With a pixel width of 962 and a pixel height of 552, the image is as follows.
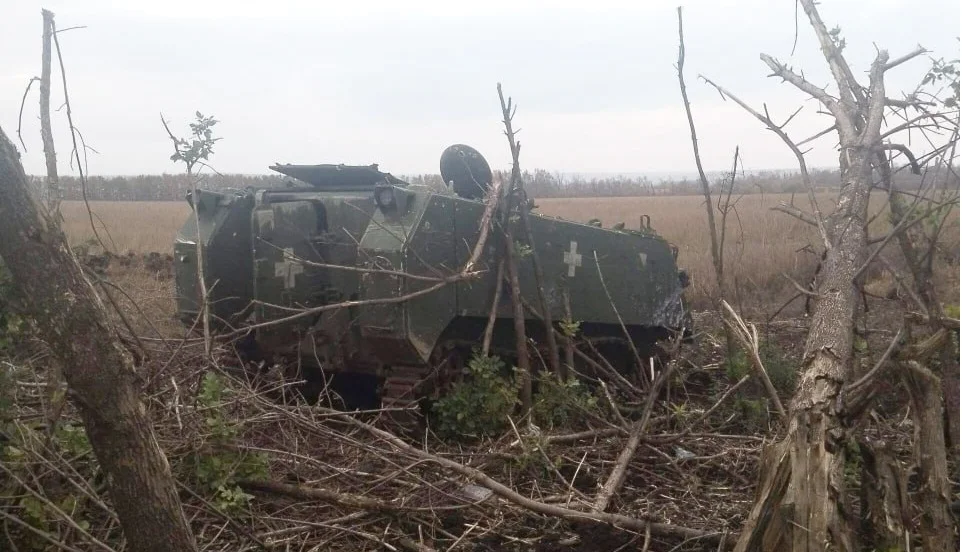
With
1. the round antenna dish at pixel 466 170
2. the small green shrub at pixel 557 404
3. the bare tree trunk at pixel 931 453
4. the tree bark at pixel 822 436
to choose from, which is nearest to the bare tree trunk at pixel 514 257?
the small green shrub at pixel 557 404

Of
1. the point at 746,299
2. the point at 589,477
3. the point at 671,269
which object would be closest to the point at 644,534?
the point at 589,477

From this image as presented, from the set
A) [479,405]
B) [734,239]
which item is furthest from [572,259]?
[734,239]

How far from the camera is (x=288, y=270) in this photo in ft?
21.1

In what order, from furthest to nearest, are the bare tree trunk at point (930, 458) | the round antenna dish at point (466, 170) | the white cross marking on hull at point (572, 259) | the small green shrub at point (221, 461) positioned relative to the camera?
the round antenna dish at point (466, 170) → the white cross marking on hull at point (572, 259) → the small green shrub at point (221, 461) → the bare tree trunk at point (930, 458)

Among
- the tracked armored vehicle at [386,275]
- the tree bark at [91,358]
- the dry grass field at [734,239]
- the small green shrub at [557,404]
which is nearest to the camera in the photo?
the tree bark at [91,358]

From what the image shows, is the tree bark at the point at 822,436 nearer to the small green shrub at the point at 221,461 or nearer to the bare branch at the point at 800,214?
the bare branch at the point at 800,214

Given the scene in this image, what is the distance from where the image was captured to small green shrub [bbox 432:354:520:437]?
20.1 feet

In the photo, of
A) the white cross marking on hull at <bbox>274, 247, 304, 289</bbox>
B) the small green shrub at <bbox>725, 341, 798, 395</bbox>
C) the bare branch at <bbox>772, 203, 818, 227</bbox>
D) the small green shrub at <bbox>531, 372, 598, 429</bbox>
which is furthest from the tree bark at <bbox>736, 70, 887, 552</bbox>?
the white cross marking on hull at <bbox>274, 247, 304, 289</bbox>

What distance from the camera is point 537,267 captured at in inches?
267

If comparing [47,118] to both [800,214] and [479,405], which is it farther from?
[800,214]

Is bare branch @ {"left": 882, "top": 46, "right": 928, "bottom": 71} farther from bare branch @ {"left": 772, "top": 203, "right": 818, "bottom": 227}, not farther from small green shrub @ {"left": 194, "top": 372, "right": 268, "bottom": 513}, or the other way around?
small green shrub @ {"left": 194, "top": 372, "right": 268, "bottom": 513}

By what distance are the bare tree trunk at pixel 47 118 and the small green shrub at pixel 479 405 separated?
8.89ft

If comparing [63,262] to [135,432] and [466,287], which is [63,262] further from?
[466,287]

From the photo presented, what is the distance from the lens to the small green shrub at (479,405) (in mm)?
6117
